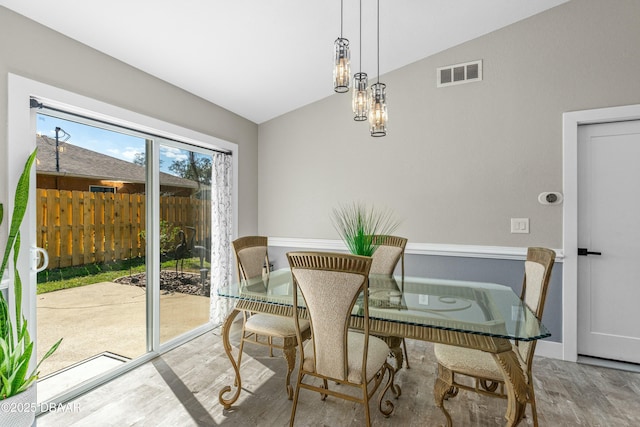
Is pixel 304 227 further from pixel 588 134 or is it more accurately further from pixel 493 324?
pixel 588 134

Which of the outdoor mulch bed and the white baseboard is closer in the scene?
the outdoor mulch bed

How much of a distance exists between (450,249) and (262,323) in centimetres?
201

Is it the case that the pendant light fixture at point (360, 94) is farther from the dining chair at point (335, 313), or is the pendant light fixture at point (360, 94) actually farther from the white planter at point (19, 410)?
the white planter at point (19, 410)

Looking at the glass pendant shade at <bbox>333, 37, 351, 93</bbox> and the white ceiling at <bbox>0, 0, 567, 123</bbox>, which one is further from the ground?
the white ceiling at <bbox>0, 0, 567, 123</bbox>

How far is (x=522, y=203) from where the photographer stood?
122 inches

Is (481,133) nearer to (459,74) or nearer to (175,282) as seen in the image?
(459,74)

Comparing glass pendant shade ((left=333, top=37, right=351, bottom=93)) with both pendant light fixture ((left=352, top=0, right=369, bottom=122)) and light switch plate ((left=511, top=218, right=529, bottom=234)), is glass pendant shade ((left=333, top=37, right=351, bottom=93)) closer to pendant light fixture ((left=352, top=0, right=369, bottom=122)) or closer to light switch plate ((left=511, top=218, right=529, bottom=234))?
pendant light fixture ((left=352, top=0, right=369, bottom=122))

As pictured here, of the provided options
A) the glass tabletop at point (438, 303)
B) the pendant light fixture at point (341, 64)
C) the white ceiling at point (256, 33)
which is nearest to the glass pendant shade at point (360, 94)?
the pendant light fixture at point (341, 64)

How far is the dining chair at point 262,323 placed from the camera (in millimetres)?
2240

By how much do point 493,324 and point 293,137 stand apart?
122 inches

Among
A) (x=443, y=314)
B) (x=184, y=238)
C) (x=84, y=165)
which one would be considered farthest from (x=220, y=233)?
(x=443, y=314)

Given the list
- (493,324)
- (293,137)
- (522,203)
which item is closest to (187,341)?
(293,137)

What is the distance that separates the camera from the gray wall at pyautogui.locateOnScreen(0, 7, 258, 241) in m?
1.91

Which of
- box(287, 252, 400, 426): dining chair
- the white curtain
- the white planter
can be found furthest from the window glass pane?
box(287, 252, 400, 426): dining chair
